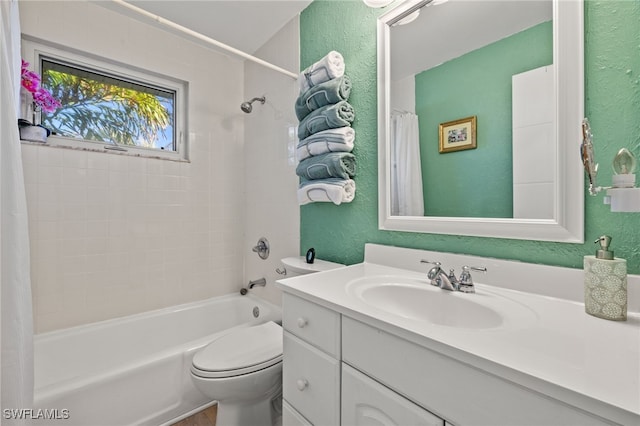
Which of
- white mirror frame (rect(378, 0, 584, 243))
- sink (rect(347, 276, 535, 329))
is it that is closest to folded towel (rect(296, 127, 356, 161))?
sink (rect(347, 276, 535, 329))

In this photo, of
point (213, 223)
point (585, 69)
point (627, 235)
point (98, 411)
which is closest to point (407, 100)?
point (585, 69)

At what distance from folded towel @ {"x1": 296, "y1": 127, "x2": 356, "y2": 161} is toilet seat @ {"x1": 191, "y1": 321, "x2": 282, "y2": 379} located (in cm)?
95

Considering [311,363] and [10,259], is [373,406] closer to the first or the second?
[311,363]

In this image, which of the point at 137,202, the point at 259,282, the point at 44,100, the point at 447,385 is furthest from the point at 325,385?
the point at 44,100

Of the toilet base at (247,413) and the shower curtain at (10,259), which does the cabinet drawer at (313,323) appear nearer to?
the toilet base at (247,413)

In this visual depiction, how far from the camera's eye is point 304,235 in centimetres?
168

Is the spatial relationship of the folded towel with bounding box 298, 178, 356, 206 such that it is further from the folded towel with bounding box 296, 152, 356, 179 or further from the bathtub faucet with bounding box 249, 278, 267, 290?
the bathtub faucet with bounding box 249, 278, 267, 290

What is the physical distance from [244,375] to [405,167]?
42.9 inches

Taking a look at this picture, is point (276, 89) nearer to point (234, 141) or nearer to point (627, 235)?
point (234, 141)

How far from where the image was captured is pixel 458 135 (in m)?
1.03

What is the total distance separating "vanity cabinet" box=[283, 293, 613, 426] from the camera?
18.6 inches

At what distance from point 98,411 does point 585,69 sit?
2.13 m

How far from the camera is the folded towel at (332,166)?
129 cm

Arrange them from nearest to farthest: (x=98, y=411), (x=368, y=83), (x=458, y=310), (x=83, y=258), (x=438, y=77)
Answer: (x=458, y=310) → (x=438, y=77) → (x=98, y=411) → (x=368, y=83) → (x=83, y=258)
